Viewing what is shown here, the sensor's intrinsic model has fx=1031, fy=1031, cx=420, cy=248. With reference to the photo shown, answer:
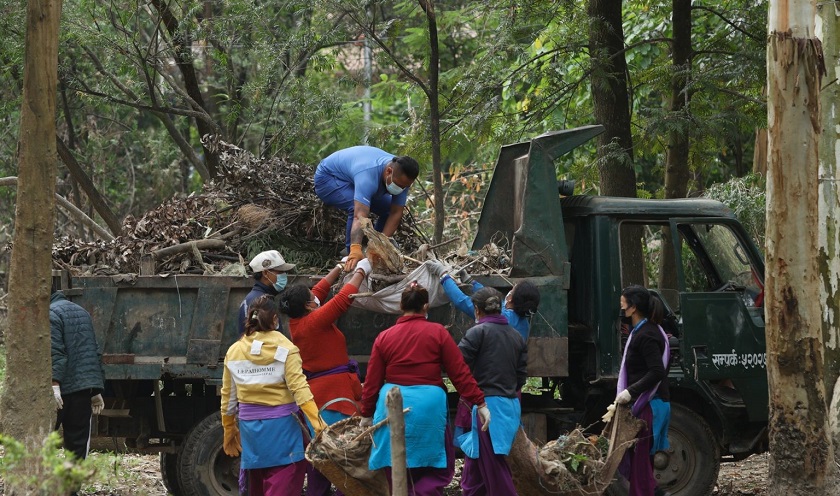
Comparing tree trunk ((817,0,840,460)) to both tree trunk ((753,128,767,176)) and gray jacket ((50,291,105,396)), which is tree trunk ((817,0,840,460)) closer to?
gray jacket ((50,291,105,396))

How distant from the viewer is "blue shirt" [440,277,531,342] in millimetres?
6801

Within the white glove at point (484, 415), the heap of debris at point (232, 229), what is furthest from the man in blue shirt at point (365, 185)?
the white glove at point (484, 415)

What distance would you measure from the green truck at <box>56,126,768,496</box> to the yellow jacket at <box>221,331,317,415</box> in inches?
40.2

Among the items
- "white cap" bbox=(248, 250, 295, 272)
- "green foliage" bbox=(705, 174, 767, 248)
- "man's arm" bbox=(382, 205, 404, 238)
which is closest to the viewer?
"white cap" bbox=(248, 250, 295, 272)

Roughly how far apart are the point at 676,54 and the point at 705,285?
13.4ft

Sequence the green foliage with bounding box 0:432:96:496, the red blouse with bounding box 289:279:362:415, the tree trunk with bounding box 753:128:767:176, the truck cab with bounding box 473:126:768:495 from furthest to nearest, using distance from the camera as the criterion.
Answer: the tree trunk with bounding box 753:128:767:176 < the truck cab with bounding box 473:126:768:495 < the red blouse with bounding box 289:279:362:415 < the green foliage with bounding box 0:432:96:496

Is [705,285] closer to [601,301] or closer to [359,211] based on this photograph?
[601,301]

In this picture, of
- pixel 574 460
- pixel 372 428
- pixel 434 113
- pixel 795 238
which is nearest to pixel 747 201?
pixel 434 113

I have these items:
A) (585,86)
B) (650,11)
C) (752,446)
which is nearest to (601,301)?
(752,446)

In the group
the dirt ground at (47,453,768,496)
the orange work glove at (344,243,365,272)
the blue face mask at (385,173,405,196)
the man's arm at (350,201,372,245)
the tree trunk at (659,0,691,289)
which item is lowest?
the dirt ground at (47,453,768,496)

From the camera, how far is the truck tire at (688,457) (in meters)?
7.66

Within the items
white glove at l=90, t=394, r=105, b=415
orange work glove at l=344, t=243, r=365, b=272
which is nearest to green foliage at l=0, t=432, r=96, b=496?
white glove at l=90, t=394, r=105, b=415

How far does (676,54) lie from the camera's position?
37.1ft

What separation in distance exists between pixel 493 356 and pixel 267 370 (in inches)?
53.9
